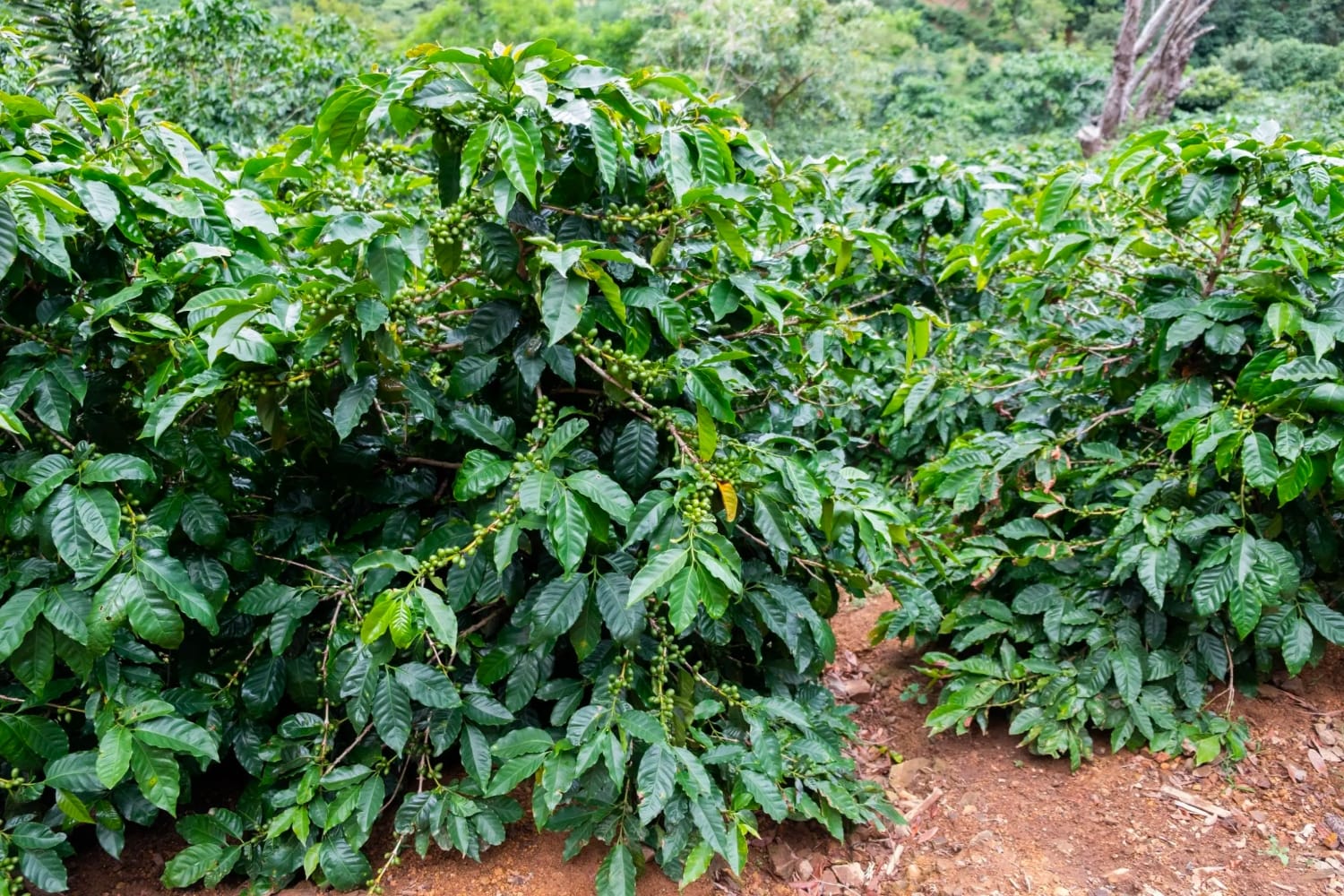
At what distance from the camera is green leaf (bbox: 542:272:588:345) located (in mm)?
1646

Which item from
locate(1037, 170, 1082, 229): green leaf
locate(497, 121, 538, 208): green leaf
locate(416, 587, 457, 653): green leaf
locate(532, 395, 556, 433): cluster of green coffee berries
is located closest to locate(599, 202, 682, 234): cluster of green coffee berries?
locate(497, 121, 538, 208): green leaf

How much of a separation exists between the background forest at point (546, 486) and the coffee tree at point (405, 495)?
1 cm

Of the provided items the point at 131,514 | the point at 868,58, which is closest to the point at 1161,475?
the point at 131,514

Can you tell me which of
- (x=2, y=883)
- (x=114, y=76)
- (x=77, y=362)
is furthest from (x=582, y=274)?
(x=114, y=76)

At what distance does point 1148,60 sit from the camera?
1050 cm

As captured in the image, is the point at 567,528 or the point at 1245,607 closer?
the point at 567,528

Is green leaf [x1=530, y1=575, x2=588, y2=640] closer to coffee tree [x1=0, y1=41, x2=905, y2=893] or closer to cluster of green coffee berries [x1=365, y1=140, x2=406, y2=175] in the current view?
coffee tree [x1=0, y1=41, x2=905, y2=893]

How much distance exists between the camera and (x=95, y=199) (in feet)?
5.35

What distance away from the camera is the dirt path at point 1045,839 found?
196cm

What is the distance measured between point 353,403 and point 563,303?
0.47 metres

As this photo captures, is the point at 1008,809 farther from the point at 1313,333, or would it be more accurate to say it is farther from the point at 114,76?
the point at 114,76

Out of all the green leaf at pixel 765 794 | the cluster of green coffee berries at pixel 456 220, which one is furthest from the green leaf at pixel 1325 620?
the cluster of green coffee berries at pixel 456 220

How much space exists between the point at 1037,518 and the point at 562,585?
68.6 inches

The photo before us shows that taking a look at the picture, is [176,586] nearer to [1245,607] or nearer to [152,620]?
[152,620]
